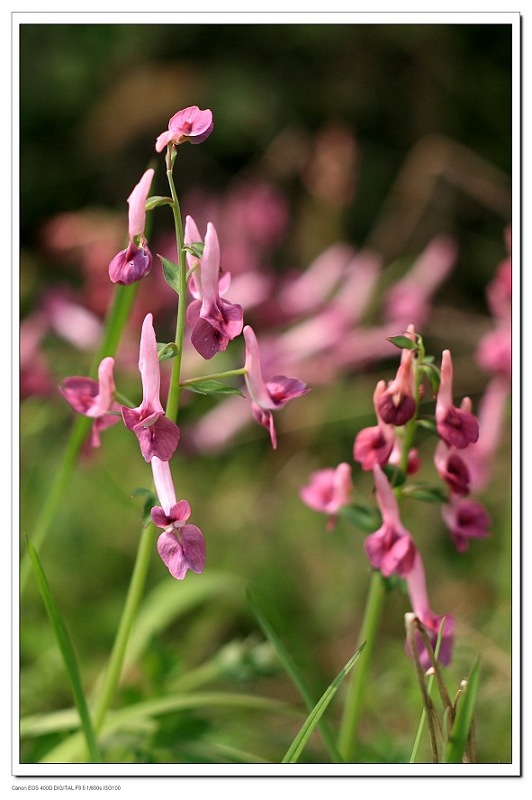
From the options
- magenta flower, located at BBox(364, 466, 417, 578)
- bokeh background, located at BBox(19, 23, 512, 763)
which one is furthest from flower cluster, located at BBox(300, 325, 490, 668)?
bokeh background, located at BBox(19, 23, 512, 763)

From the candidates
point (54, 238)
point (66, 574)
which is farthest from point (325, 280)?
point (66, 574)

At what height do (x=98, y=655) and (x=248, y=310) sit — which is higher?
(x=248, y=310)

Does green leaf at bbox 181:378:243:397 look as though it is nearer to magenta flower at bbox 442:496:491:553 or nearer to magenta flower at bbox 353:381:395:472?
magenta flower at bbox 353:381:395:472

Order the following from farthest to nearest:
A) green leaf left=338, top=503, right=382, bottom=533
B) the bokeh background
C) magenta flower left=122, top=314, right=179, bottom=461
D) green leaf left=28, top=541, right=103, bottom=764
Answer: the bokeh background, green leaf left=338, top=503, right=382, bottom=533, green leaf left=28, top=541, right=103, bottom=764, magenta flower left=122, top=314, right=179, bottom=461

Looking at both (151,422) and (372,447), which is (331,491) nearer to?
(372,447)
